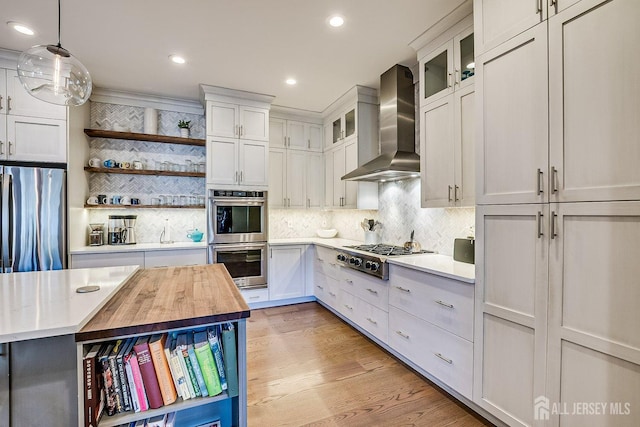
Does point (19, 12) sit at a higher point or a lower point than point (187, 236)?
higher

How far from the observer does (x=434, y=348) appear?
7.02 ft

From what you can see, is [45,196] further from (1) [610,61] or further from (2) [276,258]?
(1) [610,61]

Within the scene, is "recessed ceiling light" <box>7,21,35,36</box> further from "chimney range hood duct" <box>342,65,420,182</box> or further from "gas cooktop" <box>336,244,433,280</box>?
"gas cooktop" <box>336,244,433,280</box>

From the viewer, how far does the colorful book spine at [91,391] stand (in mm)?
1037

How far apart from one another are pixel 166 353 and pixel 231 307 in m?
0.30

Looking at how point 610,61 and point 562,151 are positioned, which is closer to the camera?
point 610,61

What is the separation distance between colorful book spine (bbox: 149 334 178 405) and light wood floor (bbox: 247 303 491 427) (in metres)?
0.88

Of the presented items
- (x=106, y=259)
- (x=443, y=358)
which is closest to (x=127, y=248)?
(x=106, y=259)

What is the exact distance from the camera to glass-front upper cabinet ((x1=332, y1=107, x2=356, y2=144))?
12.6 feet

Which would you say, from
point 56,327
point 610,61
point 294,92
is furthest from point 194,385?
point 294,92

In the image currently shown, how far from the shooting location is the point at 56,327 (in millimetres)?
980

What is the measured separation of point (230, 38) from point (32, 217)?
2.52 m
